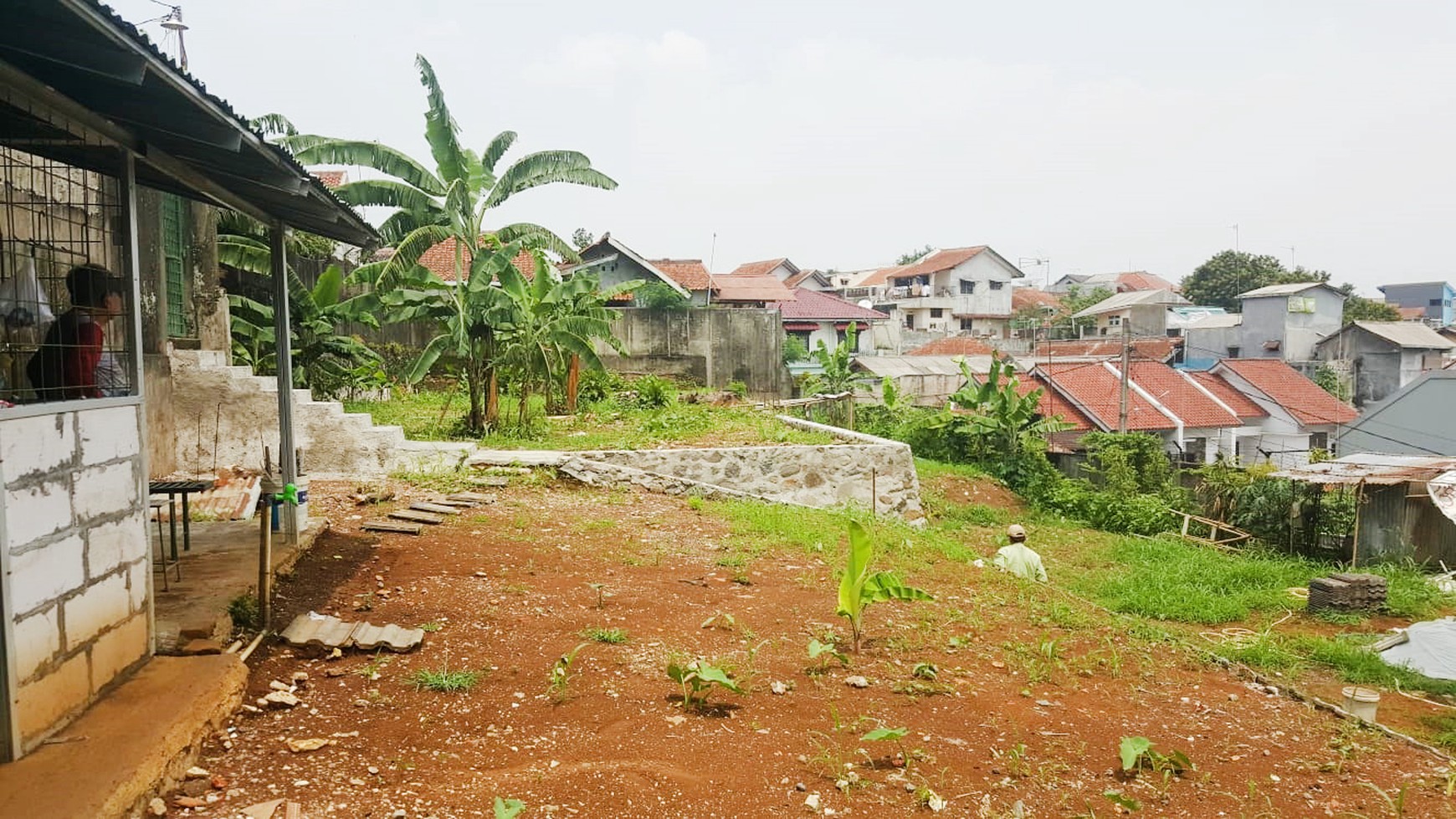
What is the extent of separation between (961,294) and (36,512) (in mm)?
49281

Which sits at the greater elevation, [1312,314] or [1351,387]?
[1312,314]

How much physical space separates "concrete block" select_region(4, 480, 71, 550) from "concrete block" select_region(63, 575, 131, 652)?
353 millimetres

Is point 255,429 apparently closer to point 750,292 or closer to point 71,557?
point 71,557

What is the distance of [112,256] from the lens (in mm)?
8328

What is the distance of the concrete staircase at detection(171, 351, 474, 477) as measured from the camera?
400 inches

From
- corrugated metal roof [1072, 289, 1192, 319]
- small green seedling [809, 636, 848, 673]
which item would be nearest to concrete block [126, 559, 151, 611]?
small green seedling [809, 636, 848, 673]

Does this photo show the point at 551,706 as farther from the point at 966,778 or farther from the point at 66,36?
the point at 66,36

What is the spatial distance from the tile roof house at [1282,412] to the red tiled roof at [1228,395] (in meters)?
0.08

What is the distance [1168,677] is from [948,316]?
44793 mm

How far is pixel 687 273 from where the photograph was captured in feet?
108

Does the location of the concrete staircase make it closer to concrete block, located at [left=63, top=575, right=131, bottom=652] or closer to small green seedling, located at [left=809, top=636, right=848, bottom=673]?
concrete block, located at [left=63, top=575, right=131, bottom=652]

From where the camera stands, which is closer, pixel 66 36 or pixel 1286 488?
pixel 66 36

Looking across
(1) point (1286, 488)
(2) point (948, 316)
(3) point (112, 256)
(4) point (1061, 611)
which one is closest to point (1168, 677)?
(4) point (1061, 611)

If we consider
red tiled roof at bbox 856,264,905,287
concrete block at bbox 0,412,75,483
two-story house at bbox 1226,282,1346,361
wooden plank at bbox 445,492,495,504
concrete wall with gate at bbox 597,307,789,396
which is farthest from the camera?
red tiled roof at bbox 856,264,905,287
